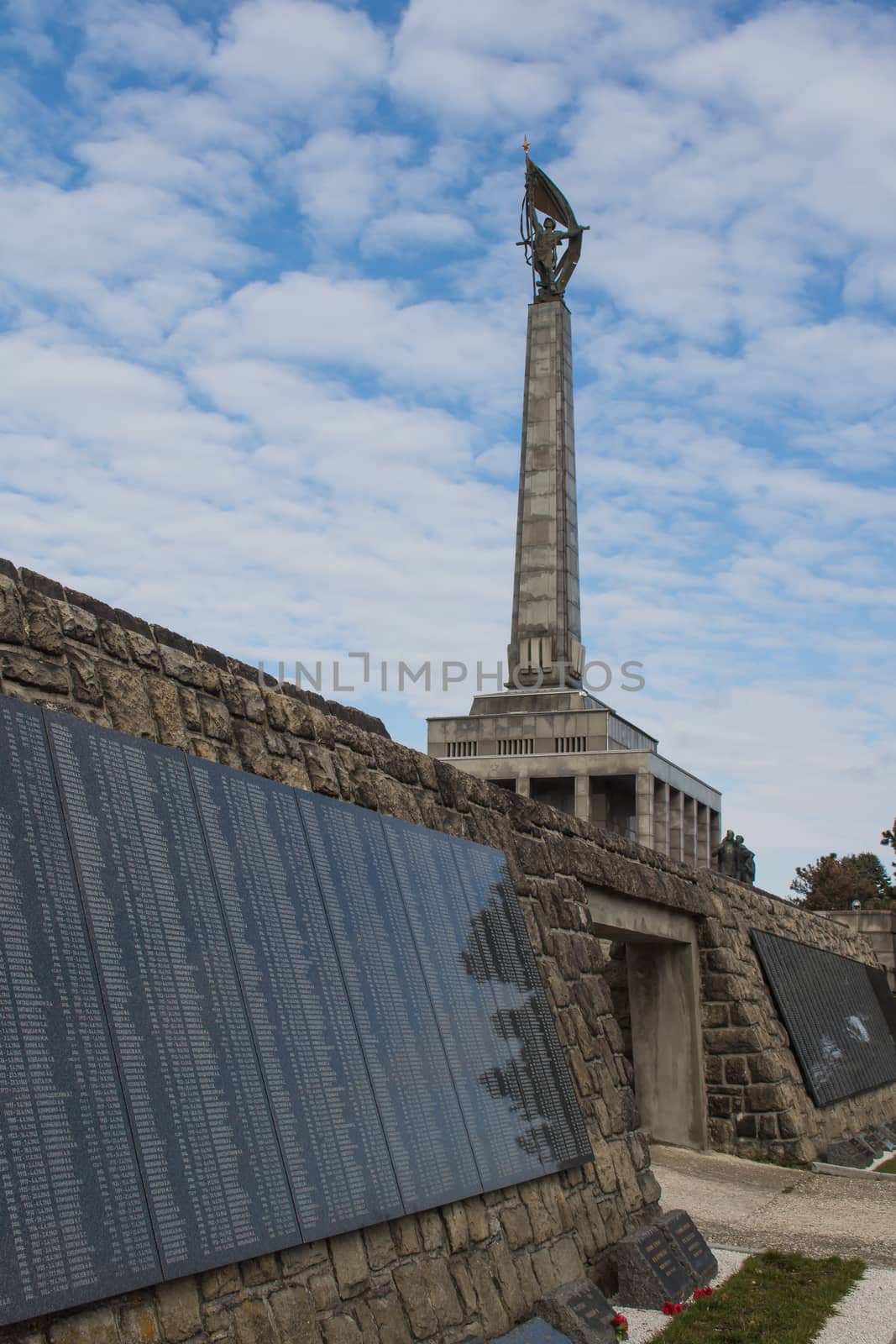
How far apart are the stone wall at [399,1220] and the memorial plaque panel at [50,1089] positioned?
14 cm

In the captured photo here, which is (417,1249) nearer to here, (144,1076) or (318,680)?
(144,1076)

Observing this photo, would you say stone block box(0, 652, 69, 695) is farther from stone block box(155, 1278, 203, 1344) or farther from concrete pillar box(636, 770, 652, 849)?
concrete pillar box(636, 770, 652, 849)

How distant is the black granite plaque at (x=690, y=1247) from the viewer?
7352mm

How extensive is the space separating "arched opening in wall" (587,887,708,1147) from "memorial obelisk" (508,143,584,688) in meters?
17.2

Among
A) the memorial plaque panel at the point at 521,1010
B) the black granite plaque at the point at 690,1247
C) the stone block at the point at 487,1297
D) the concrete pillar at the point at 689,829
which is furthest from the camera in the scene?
the concrete pillar at the point at 689,829

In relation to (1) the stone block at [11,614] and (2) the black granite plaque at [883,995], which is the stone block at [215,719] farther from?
(2) the black granite plaque at [883,995]

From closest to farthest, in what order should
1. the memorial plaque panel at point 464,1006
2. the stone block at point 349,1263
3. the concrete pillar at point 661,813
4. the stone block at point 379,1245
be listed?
the stone block at point 349,1263 < the stone block at point 379,1245 < the memorial plaque panel at point 464,1006 < the concrete pillar at point 661,813

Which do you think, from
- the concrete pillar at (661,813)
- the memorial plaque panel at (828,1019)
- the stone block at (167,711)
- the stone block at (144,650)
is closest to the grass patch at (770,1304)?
the stone block at (167,711)

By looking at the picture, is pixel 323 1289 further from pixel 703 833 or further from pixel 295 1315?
pixel 703 833

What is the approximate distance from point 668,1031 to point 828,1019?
3.27 m

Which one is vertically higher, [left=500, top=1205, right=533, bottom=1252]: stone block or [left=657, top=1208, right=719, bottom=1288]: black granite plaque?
[left=500, top=1205, right=533, bottom=1252]: stone block

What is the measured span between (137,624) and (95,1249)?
7.65 feet

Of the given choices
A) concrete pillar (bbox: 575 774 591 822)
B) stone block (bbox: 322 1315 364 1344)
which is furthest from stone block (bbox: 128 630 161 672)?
concrete pillar (bbox: 575 774 591 822)

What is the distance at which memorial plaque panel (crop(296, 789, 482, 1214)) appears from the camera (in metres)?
5.32
